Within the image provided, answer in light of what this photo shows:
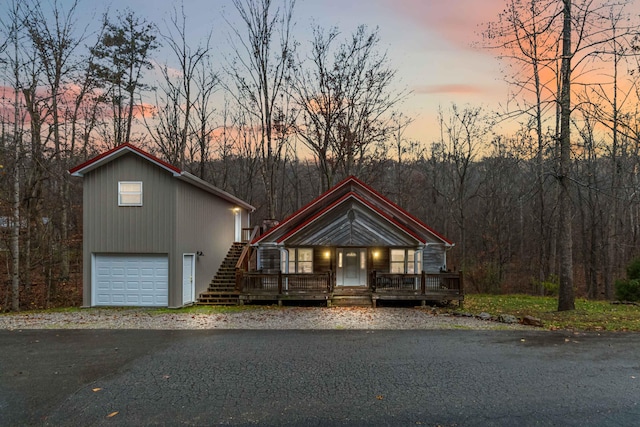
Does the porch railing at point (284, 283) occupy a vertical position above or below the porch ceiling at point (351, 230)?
below

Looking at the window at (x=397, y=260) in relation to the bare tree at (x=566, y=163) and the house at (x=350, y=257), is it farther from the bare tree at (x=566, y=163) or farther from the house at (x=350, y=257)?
the bare tree at (x=566, y=163)

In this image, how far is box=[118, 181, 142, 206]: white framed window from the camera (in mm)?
15445

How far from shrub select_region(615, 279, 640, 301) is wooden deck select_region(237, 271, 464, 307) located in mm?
8435

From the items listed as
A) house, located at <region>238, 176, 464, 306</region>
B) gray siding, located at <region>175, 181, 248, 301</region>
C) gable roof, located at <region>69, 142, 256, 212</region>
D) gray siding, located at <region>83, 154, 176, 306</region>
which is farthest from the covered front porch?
gable roof, located at <region>69, 142, 256, 212</region>

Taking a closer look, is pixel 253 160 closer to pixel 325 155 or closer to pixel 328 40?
pixel 325 155

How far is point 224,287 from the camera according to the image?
17.8 m

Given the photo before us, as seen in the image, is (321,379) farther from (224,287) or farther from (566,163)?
(224,287)

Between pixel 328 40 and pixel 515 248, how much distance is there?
22.4 m

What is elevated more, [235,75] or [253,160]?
[235,75]

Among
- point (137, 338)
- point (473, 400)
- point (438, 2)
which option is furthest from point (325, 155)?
point (473, 400)

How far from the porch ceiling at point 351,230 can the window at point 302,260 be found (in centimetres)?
107

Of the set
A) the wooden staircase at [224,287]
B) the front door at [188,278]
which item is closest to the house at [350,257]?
the wooden staircase at [224,287]

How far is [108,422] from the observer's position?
4.91 meters

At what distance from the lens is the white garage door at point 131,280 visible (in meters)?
15.4
